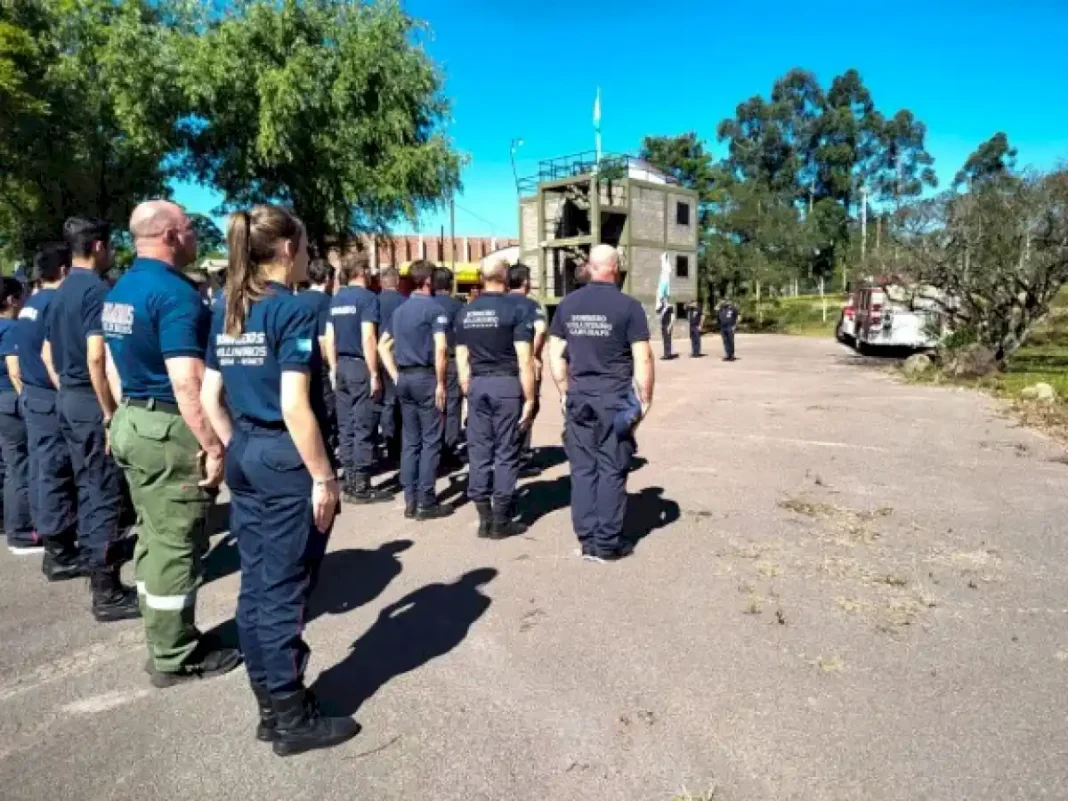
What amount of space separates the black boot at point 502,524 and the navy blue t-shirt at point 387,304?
213 cm

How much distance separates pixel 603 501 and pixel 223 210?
20590 mm

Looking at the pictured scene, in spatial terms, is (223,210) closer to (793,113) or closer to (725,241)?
(725,241)

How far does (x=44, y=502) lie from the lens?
4816mm

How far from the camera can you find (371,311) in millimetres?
6559

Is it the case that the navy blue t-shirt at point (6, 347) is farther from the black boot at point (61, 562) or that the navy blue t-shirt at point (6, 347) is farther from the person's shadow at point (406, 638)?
the person's shadow at point (406, 638)

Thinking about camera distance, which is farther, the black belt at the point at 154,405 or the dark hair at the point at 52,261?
the dark hair at the point at 52,261

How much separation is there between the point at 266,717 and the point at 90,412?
238cm

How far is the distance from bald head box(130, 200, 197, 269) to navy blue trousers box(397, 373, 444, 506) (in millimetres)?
2645

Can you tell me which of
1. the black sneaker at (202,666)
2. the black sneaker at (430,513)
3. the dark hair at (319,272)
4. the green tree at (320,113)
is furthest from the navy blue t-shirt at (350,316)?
the green tree at (320,113)

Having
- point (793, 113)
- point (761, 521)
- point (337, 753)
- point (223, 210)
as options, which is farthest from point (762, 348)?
point (793, 113)

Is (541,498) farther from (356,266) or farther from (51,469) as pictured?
(51,469)

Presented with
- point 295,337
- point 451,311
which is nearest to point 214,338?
point 295,337

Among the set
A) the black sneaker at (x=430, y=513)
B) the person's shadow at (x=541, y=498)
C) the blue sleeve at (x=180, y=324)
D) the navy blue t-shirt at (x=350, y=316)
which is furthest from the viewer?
the navy blue t-shirt at (x=350, y=316)

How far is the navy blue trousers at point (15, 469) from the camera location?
5477 millimetres
